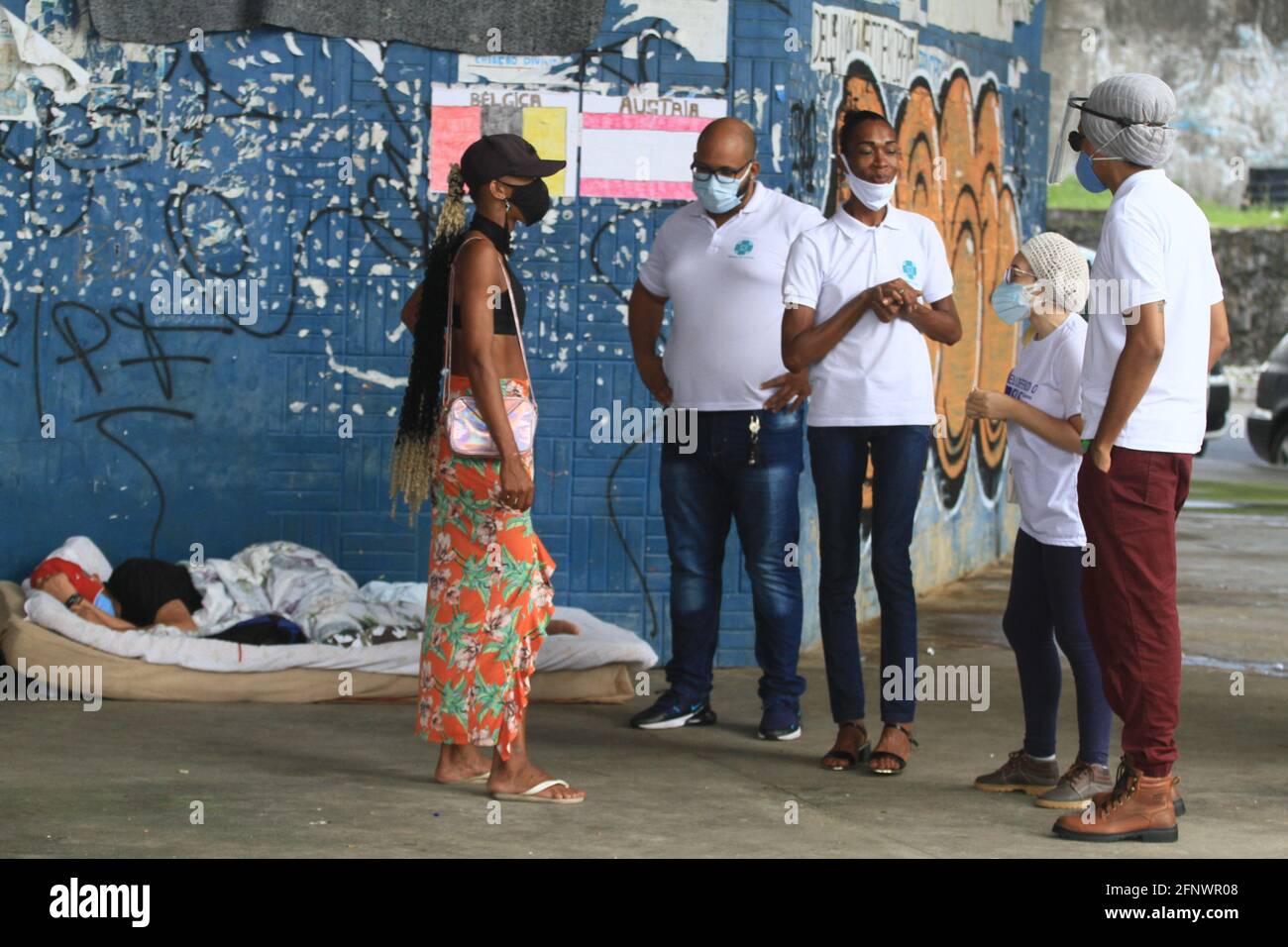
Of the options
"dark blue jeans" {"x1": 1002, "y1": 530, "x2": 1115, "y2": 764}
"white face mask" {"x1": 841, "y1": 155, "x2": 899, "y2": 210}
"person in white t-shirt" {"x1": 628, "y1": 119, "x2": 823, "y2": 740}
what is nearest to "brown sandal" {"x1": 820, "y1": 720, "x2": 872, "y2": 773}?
"person in white t-shirt" {"x1": 628, "y1": 119, "x2": 823, "y2": 740}

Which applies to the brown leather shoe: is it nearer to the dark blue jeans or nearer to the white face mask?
the dark blue jeans

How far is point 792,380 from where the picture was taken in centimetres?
637

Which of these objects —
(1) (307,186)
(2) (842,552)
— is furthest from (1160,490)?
(1) (307,186)

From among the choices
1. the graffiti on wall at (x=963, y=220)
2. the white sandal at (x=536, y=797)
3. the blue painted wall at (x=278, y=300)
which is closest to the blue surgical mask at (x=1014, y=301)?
the white sandal at (x=536, y=797)

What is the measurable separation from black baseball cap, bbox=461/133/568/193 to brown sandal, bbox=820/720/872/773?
2.05 meters

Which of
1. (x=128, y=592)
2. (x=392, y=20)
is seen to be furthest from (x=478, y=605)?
(x=392, y=20)

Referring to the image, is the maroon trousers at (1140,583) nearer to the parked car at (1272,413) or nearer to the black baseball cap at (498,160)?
the black baseball cap at (498,160)

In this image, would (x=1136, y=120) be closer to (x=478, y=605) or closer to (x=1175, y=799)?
(x=1175, y=799)

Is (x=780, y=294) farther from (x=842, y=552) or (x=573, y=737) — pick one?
(x=573, y=737)

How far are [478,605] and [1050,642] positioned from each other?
5.65ft

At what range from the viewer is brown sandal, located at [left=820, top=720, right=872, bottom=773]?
20.0 ft

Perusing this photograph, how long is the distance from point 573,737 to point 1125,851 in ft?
7.09
